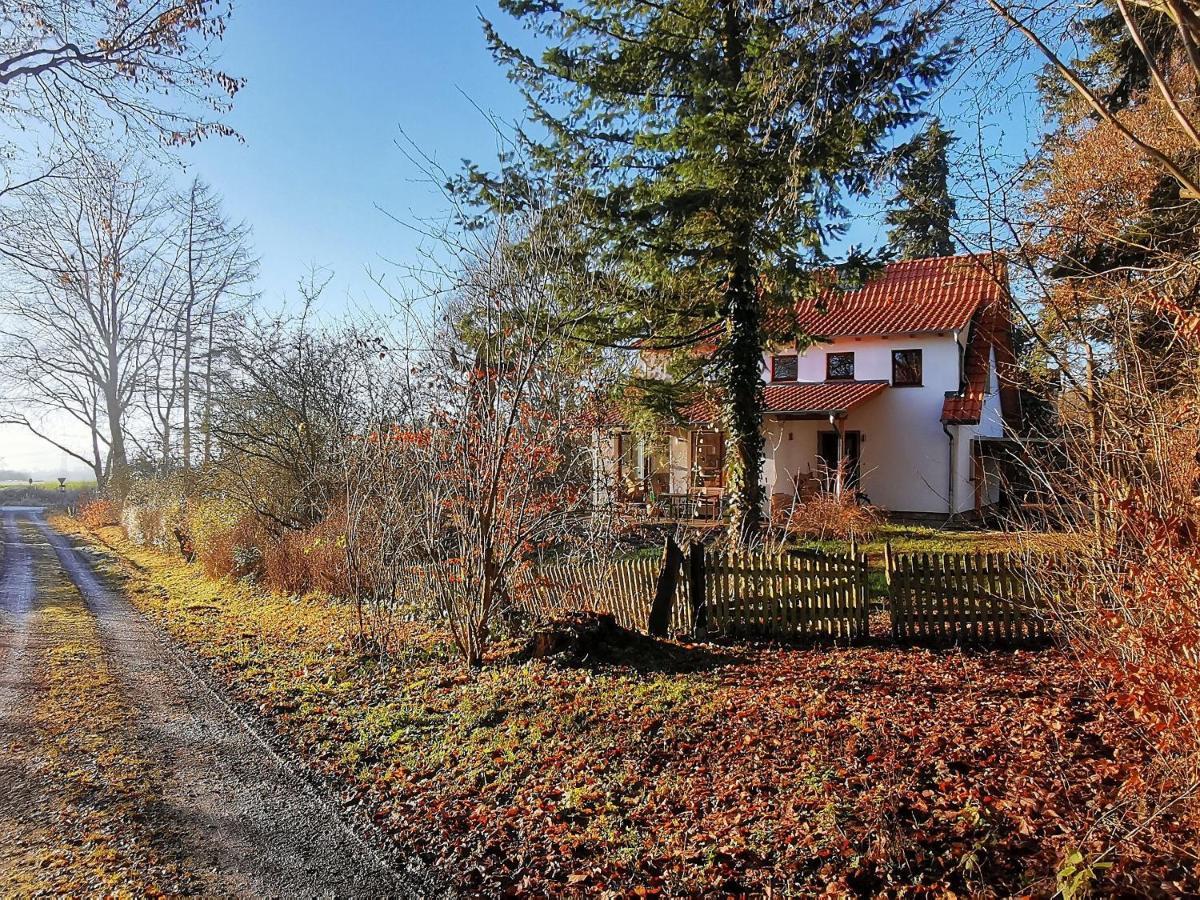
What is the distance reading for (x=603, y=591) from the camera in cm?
863

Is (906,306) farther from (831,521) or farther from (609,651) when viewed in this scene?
(609,651)

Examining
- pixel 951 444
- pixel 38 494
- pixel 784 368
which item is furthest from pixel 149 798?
pixel 38 494

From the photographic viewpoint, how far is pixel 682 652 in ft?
23.8

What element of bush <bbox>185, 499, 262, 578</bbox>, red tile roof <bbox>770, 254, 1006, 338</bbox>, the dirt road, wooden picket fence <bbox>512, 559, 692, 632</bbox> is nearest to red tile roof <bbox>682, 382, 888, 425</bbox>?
red tile roof <bbox>770, 254, 1006, 338</bbox>

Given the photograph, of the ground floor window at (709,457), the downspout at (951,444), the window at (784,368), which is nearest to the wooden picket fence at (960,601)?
the downspout at (951,444)

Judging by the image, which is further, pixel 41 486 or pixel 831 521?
pixel 41 486

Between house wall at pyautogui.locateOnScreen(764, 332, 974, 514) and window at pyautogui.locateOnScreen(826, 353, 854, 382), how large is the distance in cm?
18

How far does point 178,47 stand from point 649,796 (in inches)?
379

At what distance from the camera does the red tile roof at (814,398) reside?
1950cm

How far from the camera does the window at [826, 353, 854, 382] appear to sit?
71.6ft

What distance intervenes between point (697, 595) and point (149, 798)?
5.61 metres

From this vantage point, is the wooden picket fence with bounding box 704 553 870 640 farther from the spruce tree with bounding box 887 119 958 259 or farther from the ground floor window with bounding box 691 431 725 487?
the ground floor window with bounding box 691 431 725 487

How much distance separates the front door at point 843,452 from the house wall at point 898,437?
19 centimetres

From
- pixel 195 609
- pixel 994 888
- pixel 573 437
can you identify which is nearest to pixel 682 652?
pixel 573 437
